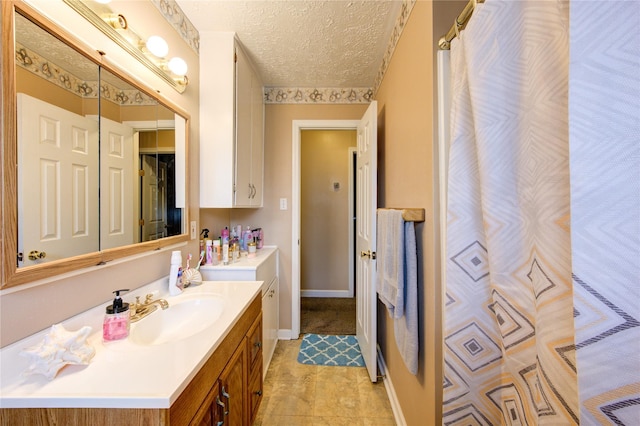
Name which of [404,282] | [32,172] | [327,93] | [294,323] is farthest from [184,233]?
A: [327,93]

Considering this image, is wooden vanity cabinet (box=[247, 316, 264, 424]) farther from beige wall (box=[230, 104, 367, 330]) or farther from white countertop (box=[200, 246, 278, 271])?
beige wall (box=[230, 104, 367, 330])

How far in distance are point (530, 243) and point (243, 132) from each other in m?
1.75

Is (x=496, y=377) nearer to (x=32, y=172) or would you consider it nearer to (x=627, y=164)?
(x=627, y=164)

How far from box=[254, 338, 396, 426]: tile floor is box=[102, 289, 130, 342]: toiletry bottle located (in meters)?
1.09

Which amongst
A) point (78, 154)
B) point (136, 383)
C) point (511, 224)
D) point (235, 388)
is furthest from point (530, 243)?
point (78, 154)

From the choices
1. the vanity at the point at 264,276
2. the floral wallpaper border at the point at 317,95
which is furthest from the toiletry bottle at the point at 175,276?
the floral wallpaper border at the point at 317,95

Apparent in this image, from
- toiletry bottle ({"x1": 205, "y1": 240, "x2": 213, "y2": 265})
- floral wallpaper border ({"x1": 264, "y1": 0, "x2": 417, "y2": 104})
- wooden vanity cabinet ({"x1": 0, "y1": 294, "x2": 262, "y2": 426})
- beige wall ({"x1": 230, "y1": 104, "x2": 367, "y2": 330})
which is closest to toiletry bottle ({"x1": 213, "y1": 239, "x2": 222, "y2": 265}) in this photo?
toiletry bottle ({"x1": 205, "y1": 240, "x2": 213, "y2": 265})

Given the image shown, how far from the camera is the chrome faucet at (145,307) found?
898mm

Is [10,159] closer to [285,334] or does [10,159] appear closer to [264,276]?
[264,276]

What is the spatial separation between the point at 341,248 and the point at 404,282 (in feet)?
7.47

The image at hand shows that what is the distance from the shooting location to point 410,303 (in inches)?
43.4

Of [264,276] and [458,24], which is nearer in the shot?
[458,24]

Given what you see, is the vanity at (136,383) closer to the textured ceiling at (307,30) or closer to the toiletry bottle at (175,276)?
the toiletry bottle at (175,276)

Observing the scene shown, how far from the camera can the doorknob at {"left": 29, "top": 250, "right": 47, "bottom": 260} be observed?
0.65 metres
